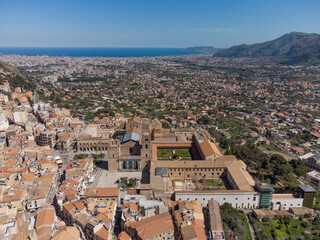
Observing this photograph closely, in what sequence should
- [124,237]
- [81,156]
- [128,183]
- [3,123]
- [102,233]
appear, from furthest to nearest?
[3,123], [81,156], [128,183], [102,233], [124,237]

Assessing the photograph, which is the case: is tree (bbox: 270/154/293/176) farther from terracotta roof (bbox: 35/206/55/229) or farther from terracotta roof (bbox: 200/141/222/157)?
terracotta roof (bbox: 35/206/55/229)

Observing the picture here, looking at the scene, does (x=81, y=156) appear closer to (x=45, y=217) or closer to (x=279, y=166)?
(x=45, y=217)

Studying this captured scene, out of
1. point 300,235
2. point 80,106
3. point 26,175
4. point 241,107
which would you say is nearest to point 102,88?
point 80,106

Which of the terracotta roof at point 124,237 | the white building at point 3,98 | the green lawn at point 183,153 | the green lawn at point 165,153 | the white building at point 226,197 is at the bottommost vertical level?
the green lawn at point 183,153

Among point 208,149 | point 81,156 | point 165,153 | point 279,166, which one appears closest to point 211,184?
point 208,149

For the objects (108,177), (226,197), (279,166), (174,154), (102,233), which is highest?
(279,166)

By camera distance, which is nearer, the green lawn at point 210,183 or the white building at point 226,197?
the white building at point 226,197

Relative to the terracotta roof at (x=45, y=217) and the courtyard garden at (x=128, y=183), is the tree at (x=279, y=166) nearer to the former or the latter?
the courtyard garden at (x=128, y=183)

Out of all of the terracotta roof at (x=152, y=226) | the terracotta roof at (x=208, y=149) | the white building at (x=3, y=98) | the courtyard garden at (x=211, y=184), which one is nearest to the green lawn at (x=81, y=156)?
the terracotta roof at (x=208, y=149)

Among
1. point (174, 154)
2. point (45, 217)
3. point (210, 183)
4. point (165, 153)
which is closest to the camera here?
point (45, 217)

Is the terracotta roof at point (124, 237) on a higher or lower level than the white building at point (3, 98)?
lower

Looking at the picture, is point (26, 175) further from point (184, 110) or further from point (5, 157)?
point (184, 110)

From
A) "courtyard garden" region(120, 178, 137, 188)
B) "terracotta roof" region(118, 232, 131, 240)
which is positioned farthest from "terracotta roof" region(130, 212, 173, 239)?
"courtyard garden" region(120, 178, 137, 188)
